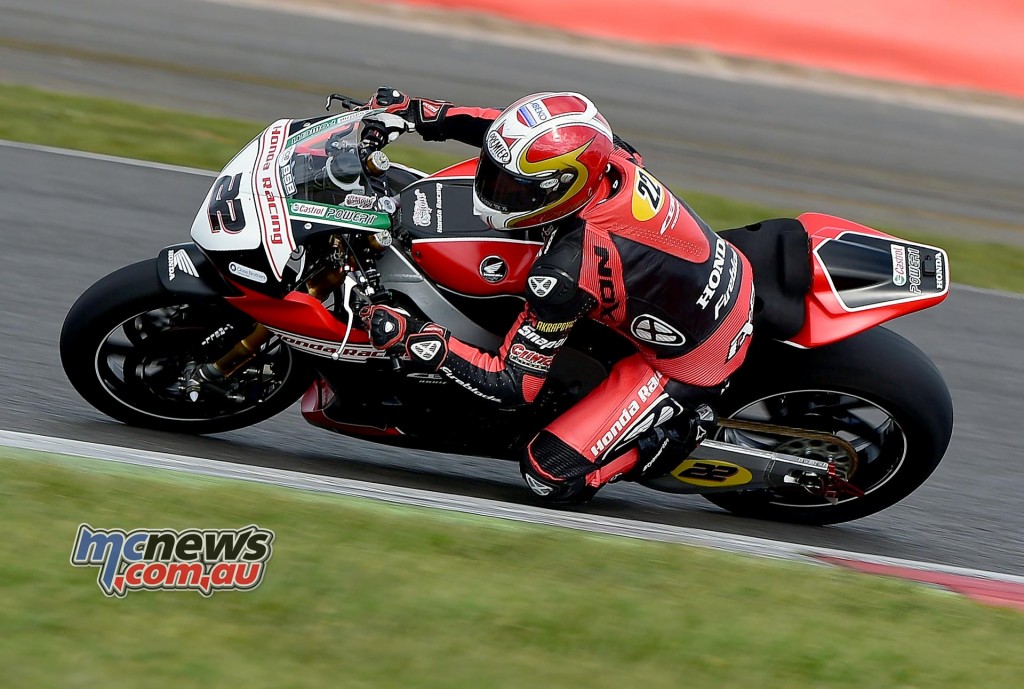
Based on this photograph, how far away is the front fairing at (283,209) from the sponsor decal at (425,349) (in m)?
0.45

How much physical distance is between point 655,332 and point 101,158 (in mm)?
5201

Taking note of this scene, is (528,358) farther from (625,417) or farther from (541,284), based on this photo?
(625,417)

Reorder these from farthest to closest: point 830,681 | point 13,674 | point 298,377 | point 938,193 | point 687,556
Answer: point 938,193 < point 298,377 < point 687,556 < point 830,681 < point 13,674

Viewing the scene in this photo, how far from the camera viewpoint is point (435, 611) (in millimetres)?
3184

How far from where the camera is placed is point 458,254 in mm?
4234

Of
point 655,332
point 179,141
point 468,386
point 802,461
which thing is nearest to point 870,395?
point 802,461

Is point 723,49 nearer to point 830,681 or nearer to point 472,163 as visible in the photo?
point 472,163

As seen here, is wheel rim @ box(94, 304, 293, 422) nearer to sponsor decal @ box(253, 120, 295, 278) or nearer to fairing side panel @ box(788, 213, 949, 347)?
sponsor decal @ box(253, 120, 295, 278)

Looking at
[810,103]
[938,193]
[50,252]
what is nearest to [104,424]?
[50,252]

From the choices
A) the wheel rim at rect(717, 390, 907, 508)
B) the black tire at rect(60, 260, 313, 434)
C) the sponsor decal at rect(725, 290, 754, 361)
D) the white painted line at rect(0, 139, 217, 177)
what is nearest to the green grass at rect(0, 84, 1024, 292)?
the white painted line at rect(0, 139, 217, 177)

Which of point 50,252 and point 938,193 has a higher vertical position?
point 938,193

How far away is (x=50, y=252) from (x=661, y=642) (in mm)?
4511

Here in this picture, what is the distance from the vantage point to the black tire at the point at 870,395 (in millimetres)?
4426

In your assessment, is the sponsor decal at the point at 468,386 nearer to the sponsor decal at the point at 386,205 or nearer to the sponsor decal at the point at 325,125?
the sponsor decal at the point at 386,205
